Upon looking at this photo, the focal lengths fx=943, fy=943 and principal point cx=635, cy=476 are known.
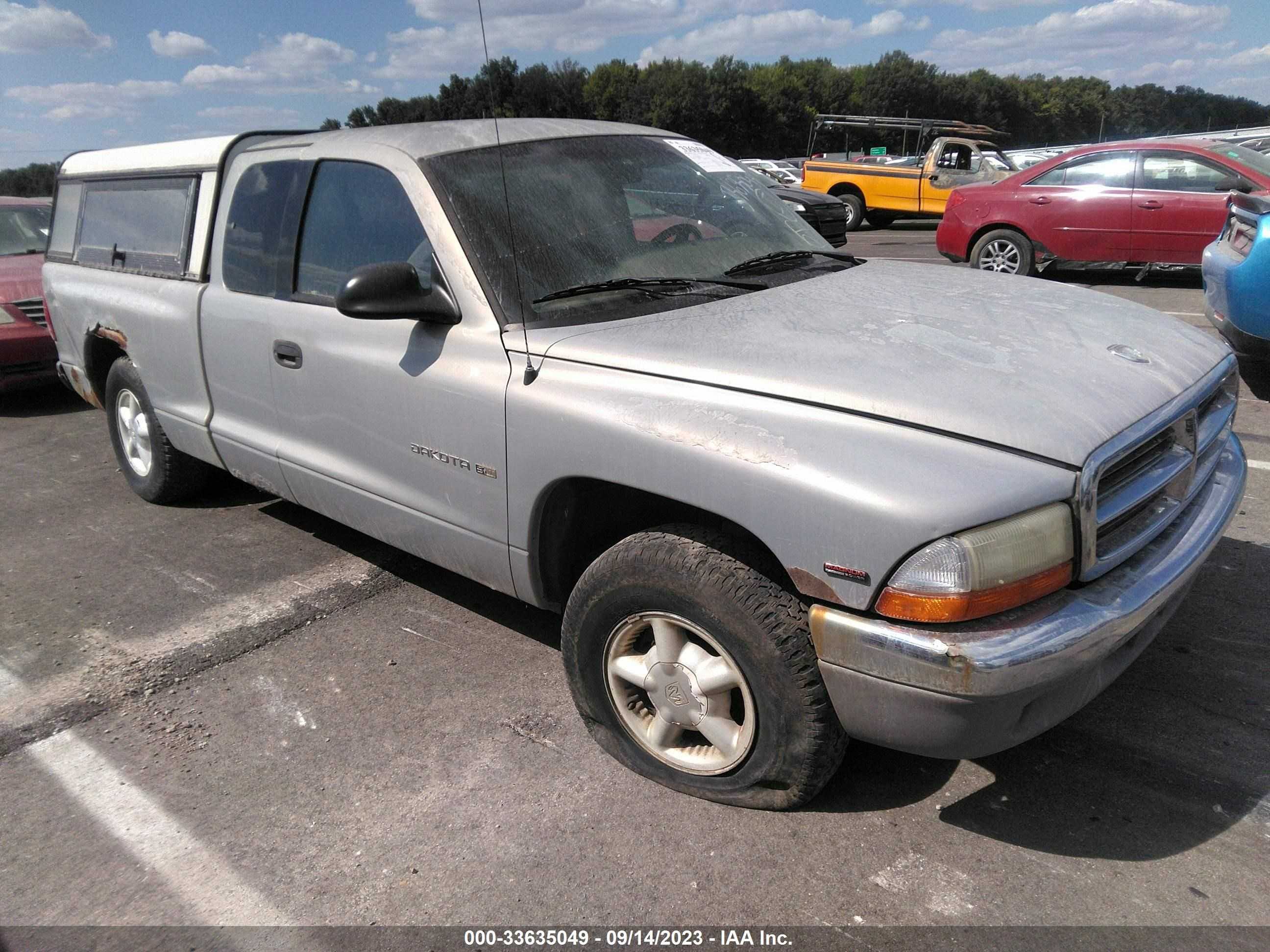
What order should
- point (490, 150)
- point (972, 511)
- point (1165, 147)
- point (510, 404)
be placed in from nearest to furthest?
point (972, 511) < point (510, 404) < point (490, 150) < point (1165, 147)

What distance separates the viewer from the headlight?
193 centimetres

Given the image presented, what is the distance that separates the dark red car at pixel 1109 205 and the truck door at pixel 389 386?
26.1 feet

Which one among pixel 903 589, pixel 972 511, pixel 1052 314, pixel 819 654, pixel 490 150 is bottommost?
pixel 819 654

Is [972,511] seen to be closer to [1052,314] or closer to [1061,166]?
[1052,314]

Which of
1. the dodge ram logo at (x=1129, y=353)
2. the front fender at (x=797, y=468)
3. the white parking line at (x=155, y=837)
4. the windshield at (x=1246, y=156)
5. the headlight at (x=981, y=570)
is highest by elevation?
the windshield at (x=1246, y=156)

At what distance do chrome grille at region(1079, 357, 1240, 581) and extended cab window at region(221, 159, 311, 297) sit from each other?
2.88 m

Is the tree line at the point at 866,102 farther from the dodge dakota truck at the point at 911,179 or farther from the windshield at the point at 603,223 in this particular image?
the windshield at the point at 603,223

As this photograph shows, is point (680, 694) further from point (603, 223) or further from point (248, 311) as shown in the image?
point (248, 311)

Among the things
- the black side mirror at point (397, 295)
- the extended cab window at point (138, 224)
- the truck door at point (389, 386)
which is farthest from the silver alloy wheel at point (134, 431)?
the black side mirror at point (397, 295)

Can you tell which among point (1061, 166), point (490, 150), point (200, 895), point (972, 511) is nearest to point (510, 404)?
point (490, 150)

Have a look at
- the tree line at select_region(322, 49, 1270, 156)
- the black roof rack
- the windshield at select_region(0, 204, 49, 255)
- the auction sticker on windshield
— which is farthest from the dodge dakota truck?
the tree line at select_region(322, 49, 1270, 156)

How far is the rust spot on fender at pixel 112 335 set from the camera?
4586 mm

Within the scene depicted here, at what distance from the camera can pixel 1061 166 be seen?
975 centimetres

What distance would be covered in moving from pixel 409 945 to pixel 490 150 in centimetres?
240
